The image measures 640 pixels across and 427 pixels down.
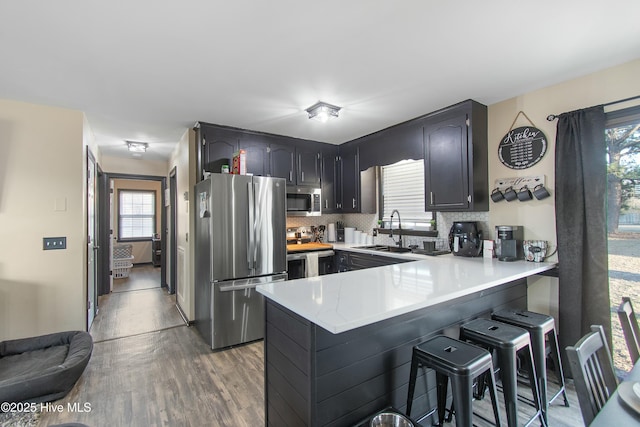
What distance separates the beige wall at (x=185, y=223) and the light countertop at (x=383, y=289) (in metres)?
2.26

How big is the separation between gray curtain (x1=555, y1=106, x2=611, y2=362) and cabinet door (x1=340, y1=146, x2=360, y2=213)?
234cm

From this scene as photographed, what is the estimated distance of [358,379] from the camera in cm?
154

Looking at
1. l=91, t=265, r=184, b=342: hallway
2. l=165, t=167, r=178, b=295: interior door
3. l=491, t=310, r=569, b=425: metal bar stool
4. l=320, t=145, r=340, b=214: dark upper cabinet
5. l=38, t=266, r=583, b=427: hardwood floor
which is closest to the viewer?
l=491, t=310, r=569, b=425: metal bar stool

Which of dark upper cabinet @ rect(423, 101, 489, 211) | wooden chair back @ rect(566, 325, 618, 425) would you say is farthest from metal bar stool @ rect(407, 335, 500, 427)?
dark upper cabinet @ rect(423, 101, 489, 211)

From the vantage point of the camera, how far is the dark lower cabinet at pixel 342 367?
1420 mm

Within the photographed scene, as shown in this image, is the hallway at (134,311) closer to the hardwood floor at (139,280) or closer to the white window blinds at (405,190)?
the hardwood floor at (139,280)

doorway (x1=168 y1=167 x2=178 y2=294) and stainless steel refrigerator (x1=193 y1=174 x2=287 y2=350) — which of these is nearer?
stainless steel refrigerator (x1=193 y1=174 x2=287 y2=350)

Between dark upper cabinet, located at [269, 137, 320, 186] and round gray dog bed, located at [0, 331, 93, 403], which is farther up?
dark upper cabinet, located at [269, 137, 320, 186]

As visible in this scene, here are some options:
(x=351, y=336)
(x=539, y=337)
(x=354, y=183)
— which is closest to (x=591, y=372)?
(x=539, y=337)

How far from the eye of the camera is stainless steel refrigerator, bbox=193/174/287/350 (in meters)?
3.04

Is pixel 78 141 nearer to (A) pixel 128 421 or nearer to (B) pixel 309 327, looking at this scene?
(A) pixel 128 421

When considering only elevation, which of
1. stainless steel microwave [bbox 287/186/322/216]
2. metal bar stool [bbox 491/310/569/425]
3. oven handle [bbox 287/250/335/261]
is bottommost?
metal bar stool [bbox 491/310/569/425]

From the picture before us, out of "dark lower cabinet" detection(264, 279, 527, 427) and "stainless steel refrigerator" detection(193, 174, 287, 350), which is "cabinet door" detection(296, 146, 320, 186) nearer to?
"stainless steel refrigerator" detection(193, 174, 287, 350)

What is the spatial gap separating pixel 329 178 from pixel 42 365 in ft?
12.0
